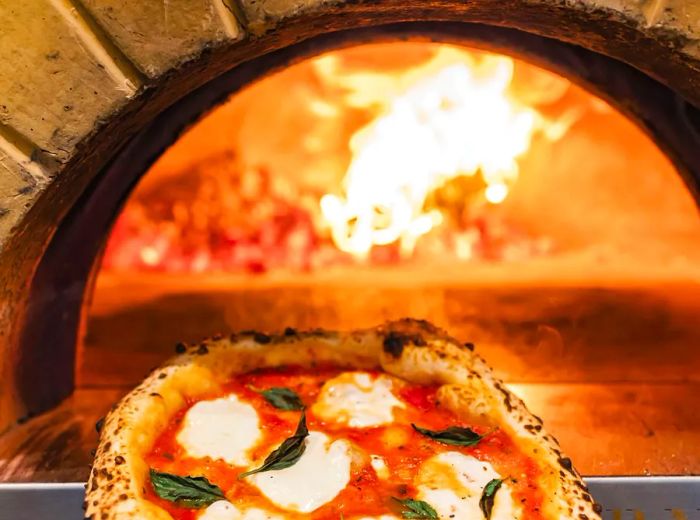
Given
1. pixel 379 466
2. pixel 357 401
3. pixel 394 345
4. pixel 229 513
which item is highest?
pixel 394 345

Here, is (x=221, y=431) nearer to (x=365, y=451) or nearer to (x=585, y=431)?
(x=365, y=451)

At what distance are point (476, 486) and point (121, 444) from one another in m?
0.64

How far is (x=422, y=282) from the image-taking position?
248 centimetres

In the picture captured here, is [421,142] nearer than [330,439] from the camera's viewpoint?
No

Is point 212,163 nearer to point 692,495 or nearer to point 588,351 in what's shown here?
point 588,351

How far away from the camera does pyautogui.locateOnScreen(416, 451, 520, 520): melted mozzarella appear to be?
1.26m

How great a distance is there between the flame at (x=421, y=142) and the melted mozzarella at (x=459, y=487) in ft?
4.05

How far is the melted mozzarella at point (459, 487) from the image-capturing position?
4.15 feet

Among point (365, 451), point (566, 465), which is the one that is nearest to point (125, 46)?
point (365, 451)

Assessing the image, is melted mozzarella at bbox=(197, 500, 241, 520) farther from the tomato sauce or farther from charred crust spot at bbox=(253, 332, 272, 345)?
charred crust spot at bbox=(253, 332, 272, 345)

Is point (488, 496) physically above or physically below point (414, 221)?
below

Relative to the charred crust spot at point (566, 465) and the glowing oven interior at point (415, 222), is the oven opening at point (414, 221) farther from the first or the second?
the charred crust spot at point (566, 465)

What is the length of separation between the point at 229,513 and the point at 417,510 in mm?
314

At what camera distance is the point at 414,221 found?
254 cm
